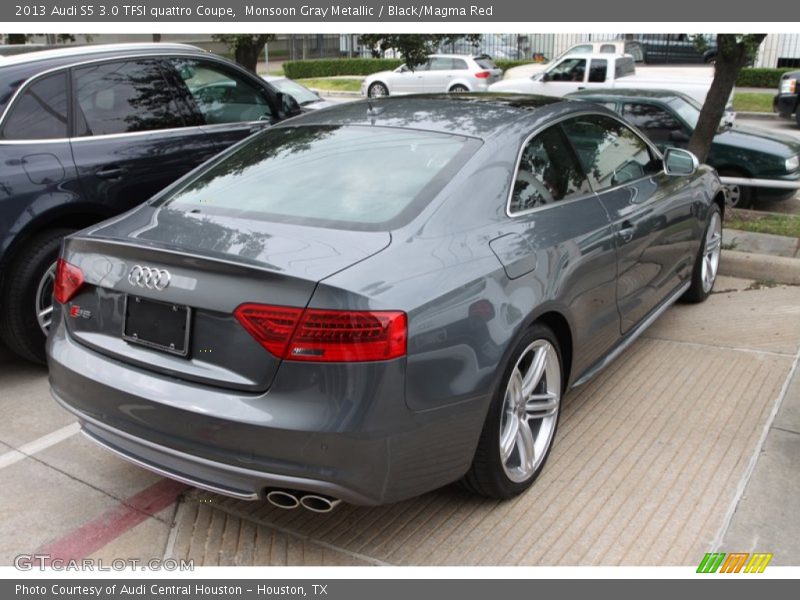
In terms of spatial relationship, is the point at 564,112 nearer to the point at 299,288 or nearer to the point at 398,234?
the point at 398,234

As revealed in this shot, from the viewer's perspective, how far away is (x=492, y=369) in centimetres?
316

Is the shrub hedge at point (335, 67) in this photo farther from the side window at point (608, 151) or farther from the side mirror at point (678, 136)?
the side window at point (608, 151)

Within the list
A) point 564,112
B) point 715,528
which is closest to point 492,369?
point 715,528

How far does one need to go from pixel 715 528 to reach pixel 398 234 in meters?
1.73

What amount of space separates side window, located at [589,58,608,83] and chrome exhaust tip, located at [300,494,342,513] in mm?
15389

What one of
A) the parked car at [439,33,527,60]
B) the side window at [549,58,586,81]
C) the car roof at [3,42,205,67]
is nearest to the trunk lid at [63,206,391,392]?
the car roof at [3,42,205,67]

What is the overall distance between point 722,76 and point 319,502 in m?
7.14

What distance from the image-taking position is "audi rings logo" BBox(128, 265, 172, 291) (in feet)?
9.93

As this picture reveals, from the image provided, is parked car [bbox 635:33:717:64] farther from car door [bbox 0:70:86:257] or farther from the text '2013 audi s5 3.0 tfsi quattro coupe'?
the text '2013 audi s5 3.0 tfsi quattro coupe'

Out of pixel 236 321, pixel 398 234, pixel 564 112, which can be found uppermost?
pixel 564 112

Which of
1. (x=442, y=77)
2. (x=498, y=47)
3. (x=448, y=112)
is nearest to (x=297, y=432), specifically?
(x=448, y=112)

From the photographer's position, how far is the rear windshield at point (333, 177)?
3377 mm

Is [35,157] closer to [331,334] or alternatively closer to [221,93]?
[221,93]

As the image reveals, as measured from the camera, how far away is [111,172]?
519 cm
